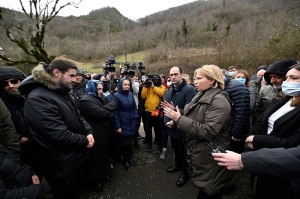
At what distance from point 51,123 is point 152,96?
8.27ft

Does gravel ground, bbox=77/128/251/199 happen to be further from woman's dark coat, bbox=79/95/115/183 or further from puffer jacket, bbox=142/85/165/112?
puffer jacket, bbox=142/85/165/112

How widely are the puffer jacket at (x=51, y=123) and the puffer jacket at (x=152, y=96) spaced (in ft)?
7.03

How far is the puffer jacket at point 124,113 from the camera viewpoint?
11.0 ft

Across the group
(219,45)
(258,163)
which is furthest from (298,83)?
(219,45)

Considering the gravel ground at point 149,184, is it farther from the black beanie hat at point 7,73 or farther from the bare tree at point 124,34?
the bare tree at point 124,34

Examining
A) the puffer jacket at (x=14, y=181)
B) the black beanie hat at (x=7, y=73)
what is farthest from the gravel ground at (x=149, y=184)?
the black beanie hat at (x=7, y=73)

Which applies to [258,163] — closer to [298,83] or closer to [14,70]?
[298,83]

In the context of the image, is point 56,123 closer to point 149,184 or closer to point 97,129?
point 97,129

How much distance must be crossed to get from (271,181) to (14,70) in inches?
131

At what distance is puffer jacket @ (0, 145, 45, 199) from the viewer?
1.26 metres

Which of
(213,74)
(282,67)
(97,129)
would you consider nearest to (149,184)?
(97,129)

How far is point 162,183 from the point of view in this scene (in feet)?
9.70

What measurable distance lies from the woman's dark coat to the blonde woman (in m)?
1.31

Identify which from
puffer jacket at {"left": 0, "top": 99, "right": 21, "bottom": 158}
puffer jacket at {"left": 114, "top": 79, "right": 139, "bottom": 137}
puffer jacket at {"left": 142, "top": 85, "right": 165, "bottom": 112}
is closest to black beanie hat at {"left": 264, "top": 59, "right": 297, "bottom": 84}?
puffer jacket at {"left": 142, "top": 85, "right": 165, "bottom": 112}
